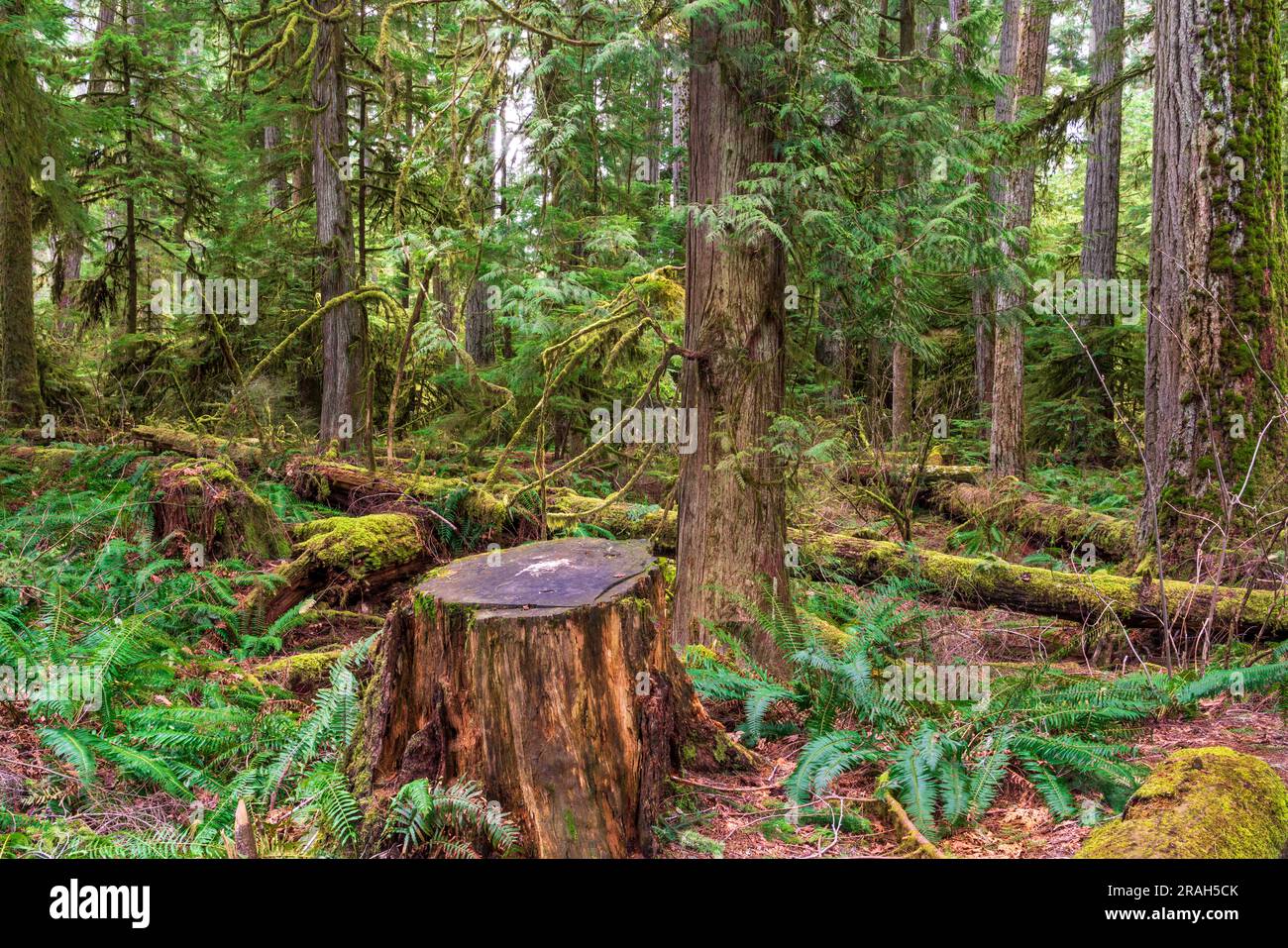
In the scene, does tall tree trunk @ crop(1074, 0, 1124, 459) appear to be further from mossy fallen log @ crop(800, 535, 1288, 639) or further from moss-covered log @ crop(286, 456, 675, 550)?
moss-covered log @ crop(286, 456, 675, 550)

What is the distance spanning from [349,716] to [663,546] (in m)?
4.75

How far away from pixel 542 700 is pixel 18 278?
42.2 ft

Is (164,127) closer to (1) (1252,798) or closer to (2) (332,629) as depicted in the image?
(2) (332,629)

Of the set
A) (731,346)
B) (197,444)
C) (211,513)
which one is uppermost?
(731,346)

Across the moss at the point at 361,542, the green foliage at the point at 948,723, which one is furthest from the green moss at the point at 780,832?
the moss at the point at 361,542

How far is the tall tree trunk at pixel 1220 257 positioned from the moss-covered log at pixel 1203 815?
409 centimetres

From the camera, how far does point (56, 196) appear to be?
11.2 meters

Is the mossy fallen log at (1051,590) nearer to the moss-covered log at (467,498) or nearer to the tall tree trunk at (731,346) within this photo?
the tall tree trunk at (731,346)

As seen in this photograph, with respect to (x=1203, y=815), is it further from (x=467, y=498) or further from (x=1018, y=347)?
(x=1018, y=347)

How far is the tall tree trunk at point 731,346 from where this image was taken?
225 inches

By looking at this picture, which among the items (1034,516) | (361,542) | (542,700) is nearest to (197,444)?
(361,542)

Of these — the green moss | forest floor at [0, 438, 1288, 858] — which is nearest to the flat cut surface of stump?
forest floor at [0, 438, 1288, 858]

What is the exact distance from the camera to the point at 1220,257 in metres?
6.77
